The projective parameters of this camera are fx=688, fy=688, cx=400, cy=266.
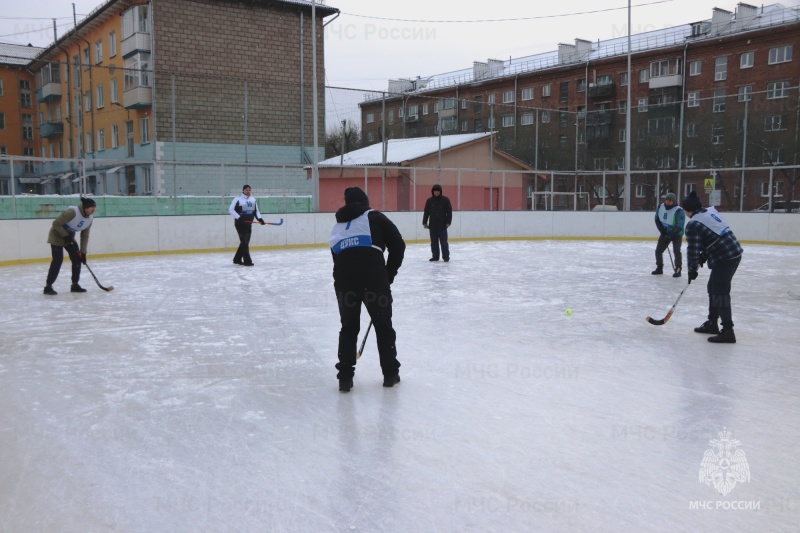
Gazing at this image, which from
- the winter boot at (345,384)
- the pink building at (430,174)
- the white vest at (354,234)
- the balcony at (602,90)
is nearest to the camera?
the white vest at (354,234)

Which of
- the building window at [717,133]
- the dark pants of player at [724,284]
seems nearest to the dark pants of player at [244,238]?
the dark pants of player at [724,284]

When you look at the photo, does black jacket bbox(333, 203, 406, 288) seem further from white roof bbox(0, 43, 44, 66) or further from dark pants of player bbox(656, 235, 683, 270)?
white roof bbox(0, 43, 44, 66)

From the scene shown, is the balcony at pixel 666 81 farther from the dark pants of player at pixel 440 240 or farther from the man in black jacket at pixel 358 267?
the man in black jacket at pixel 358 267

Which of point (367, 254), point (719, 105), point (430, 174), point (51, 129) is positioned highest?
point (719, 105)

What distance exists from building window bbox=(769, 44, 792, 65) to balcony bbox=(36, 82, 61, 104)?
2967cm

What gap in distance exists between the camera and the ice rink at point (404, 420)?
2.77 m

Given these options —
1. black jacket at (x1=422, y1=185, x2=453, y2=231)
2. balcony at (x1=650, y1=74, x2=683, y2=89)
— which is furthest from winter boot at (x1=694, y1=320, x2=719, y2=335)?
balcony at (x1=650, y1=74, x2=683, y2=89)

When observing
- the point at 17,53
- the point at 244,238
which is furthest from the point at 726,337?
the point at 17,53

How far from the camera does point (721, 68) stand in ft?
111

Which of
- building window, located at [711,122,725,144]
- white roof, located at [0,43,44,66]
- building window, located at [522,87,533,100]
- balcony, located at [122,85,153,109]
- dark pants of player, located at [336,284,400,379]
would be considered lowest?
dark pants of player, located at [336,284,400,379]

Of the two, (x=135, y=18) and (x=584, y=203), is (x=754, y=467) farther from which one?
(x=135, y=18)

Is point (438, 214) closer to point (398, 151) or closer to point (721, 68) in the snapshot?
point (398, 151)

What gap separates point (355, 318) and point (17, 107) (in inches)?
603

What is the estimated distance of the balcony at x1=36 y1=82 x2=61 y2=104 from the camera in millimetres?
15859
